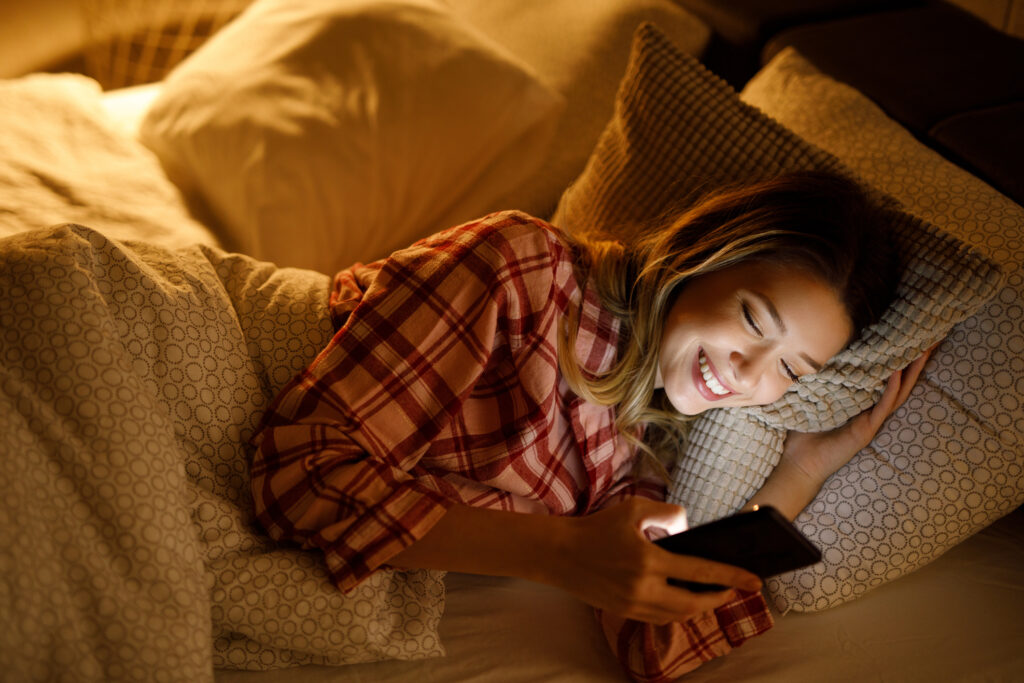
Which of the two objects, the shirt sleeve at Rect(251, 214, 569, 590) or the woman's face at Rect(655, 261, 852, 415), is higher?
the woman's face at Rect(655, 261, 852, 415)

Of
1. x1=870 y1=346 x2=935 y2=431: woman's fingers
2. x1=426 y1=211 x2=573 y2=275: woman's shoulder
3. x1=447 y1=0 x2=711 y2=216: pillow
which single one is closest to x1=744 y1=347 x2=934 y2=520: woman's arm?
x1=870 y1=346 x2=935 y2=431: woman's fingers

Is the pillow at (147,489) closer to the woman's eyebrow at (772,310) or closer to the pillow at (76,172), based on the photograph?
the pillow at (76,172)

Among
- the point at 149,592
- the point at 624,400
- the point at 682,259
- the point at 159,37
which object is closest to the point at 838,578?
the point at 624,400

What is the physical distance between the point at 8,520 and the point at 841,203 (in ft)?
3.08

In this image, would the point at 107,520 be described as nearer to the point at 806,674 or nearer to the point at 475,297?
the point at 475,297

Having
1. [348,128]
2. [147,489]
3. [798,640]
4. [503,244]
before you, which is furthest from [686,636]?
[348,128]

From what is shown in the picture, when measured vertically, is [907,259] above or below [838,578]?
above

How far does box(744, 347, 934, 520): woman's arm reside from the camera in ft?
3.41

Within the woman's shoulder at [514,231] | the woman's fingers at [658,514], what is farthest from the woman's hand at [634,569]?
the woman's shoulder at [514,231]

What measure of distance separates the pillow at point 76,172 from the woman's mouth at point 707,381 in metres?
0.74

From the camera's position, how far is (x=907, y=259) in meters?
0.98

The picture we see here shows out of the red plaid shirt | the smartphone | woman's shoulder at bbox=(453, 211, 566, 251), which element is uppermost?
woman's shoulder at bbox=(453, 211, 566, 251)

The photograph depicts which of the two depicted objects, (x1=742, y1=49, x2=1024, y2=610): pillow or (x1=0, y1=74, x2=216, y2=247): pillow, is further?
(x1=0, y1=74, x2=216, y2=247): pillow

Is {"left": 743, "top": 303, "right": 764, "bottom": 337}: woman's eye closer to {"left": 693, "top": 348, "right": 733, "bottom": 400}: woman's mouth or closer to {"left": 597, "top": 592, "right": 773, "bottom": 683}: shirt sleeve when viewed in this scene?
{"left": 693, "top": 348, "right": 733, "bottom": 400}: woman's mouth
